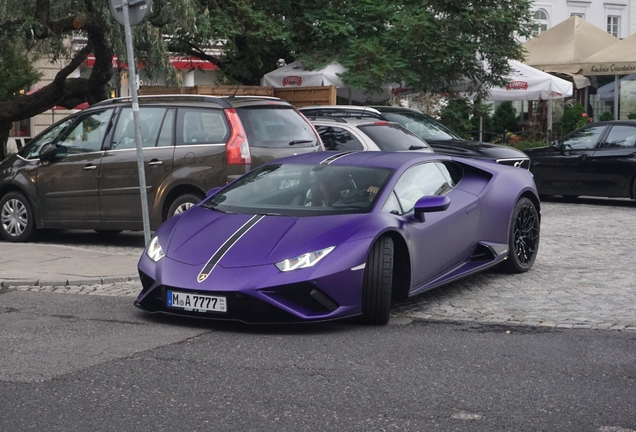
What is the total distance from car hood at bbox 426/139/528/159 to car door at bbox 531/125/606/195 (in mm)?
1899

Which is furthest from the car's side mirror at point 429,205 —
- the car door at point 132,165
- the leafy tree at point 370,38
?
the leafy tree at point 370,38

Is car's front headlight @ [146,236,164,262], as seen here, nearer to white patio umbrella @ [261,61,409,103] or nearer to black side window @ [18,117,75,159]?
black side window @ [18,117,75,159]

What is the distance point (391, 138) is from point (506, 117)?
902 inches

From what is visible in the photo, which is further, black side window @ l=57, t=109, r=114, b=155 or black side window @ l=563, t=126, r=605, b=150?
black side window @ l=563, t=126, r=605, b=150

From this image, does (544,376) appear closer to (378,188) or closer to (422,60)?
(378,188)

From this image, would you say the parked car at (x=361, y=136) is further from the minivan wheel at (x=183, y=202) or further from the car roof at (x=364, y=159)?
the car roof at (x=364, y=159)

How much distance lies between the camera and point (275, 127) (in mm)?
12414

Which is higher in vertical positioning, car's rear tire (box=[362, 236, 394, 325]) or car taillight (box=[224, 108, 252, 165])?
car taillight (box=[224, 108, 252, 165])

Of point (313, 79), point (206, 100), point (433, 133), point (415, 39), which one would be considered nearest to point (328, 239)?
point (206, 100)

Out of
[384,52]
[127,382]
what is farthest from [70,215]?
[384,52]

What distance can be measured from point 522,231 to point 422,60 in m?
13.2

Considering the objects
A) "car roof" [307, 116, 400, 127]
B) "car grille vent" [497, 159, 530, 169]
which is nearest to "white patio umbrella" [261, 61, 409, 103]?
"car grille vent" [497, 159, 530, 169]

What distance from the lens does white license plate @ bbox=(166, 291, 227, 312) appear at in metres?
7.39

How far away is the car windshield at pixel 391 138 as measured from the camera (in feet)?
50.5
